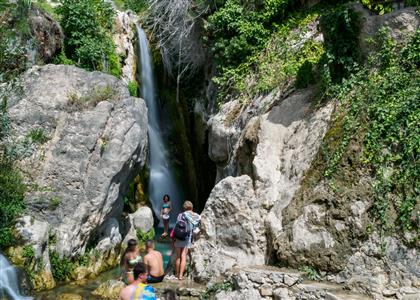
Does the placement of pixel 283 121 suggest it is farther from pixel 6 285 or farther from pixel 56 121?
pixel 6 285

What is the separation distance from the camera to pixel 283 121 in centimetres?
1215

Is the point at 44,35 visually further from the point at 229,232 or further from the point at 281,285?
the point at 281,285

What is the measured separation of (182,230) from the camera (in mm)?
10523

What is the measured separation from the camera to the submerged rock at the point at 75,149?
40.3 ft

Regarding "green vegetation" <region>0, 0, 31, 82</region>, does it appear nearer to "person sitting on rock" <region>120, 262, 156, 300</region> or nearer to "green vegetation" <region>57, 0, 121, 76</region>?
"green vegetation" <region>57, 0, 121, 76</region>

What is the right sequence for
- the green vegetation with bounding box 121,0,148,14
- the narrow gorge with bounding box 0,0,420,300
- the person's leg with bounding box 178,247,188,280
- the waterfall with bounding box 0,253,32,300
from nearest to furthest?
the narrow gorge with bounding box 0,0,420,300, the waterfall with bounding box 0,253,32,300, the person's leg with bounding box 178,247,188,280, the green vegetation with bounding box 121,0,148,14

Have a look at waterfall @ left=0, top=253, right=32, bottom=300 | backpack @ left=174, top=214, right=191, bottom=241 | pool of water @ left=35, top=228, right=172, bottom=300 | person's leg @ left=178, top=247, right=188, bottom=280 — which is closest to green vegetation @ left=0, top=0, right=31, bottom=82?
waterfall @ left=0, top=253, right=32, bottom=300

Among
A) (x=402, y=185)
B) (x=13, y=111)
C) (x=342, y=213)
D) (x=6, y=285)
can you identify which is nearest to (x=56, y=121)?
(x=13, y=111)

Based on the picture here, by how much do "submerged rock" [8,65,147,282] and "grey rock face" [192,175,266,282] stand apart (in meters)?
3.26

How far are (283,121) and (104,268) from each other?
5.58 m

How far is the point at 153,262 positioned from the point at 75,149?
14.9ft

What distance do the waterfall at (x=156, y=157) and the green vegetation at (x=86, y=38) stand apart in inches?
79.9

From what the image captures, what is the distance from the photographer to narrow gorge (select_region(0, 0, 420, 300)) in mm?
9055

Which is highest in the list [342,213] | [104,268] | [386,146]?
[386,146]
